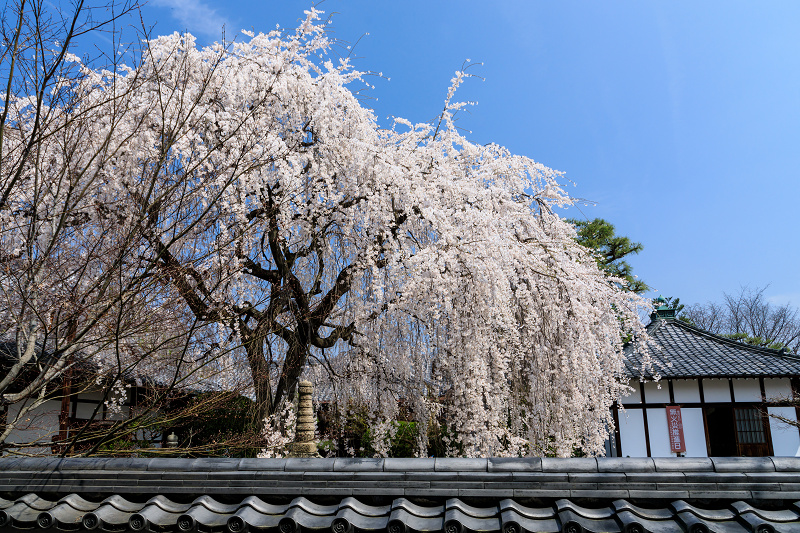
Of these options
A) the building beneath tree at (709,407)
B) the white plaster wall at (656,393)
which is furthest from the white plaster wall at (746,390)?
the white plaster wall at (656,393)

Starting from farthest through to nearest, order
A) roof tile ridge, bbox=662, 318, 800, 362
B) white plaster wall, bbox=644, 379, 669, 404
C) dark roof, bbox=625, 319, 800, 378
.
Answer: roof tile ridge, bbox=662, 318, 800, 362 → white plaster wall, bbox=644, 379, 669, 404 → dark roof, bbox=625, 319, 800, 378

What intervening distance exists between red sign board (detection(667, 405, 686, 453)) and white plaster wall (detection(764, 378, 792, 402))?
2486mm

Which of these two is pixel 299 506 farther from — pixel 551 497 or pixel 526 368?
pixel 526 368

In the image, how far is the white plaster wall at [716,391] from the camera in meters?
15.3

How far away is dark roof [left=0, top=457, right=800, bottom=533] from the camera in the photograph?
10.4 feet

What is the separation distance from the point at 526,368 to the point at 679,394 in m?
9.03

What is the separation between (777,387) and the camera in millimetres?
Answer: 15352

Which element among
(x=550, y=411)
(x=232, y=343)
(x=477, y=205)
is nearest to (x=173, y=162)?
(x=232, y=343)

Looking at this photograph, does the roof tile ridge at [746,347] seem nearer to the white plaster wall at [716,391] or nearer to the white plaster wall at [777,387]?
the white plaster wall at [777,387]

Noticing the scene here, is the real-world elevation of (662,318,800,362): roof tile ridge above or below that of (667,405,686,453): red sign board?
above

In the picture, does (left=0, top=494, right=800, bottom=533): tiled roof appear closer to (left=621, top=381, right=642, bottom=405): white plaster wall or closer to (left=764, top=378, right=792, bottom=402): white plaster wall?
(left=621, top=381, right=642, bottom=405): white plaster wall

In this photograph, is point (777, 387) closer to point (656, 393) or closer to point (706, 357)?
point (706, 357)

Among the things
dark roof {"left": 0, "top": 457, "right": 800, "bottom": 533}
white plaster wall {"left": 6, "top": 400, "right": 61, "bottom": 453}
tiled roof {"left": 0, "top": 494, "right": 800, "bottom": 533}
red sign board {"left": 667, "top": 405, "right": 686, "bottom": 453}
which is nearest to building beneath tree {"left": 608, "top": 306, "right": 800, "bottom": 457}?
red sign board {"left": 667, "top": 405, "right": 686, "bottom": 453}

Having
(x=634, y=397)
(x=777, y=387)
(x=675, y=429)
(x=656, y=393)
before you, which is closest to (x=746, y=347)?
(x=777, y=387)
